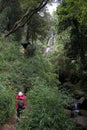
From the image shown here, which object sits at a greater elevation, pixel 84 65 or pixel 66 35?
pixel 66 35

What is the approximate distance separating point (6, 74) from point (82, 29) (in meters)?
6.07

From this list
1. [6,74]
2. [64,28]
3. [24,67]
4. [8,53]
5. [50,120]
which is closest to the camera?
[50,120]

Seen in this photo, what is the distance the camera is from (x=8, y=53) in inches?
597

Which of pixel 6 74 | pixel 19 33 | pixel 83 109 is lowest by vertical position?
pixel 83 109

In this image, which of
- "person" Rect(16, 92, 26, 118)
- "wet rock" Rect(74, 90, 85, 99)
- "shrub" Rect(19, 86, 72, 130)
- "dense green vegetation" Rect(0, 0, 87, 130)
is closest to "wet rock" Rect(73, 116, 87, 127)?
"dense green vegetation" Rect(0, 0, 87, 130)

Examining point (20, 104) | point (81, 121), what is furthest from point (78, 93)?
point (20, 104)

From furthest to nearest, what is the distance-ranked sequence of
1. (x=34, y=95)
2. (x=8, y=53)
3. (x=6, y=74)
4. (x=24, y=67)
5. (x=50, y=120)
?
(x=8, y=53) < (x=24, y=67) < (x=6, y=74) < (x=34, y=95) < (x=50, y=120)

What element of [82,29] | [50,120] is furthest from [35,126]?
[82,29]

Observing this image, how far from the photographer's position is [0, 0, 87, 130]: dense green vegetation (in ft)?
29.2

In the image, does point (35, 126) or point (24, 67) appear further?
point (24, 67)

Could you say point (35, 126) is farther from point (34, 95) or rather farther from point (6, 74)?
point (6, 74)

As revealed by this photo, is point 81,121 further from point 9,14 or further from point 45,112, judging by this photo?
point 9,14

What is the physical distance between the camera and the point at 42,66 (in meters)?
14.9

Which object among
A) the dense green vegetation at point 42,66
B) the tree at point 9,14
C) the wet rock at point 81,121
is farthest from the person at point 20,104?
the tree at point 9,14
